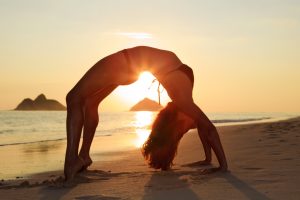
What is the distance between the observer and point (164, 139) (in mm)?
5895

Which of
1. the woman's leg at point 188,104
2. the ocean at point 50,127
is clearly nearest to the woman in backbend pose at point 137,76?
the woman's leg at point 188,104

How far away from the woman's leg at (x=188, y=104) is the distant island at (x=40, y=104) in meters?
148

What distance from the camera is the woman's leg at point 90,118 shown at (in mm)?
6152

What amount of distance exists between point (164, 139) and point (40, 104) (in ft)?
506

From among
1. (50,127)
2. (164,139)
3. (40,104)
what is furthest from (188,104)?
(40,104)

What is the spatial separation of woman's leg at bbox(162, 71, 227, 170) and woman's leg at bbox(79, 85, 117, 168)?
92cm

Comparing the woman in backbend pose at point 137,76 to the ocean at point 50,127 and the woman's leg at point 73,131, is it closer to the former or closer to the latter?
the woman's leg at point 73,131

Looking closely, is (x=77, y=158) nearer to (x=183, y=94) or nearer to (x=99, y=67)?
(x=99, y=67)

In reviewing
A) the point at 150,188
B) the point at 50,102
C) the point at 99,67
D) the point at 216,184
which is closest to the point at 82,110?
the point at 99,67

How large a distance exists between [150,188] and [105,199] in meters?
0.65

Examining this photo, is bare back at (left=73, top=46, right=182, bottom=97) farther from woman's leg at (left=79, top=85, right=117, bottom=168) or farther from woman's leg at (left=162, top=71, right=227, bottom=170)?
woman's leg at (left=79, top=85, right=117, bottom=168)

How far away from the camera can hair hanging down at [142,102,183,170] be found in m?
5.88

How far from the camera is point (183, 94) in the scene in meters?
5.54

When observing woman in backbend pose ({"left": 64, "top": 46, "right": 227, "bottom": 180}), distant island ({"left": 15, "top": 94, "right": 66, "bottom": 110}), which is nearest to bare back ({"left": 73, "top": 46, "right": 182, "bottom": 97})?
woman in backbend pose ({"left": 64, "top": 46, "right": 227, "bottom": 180})
